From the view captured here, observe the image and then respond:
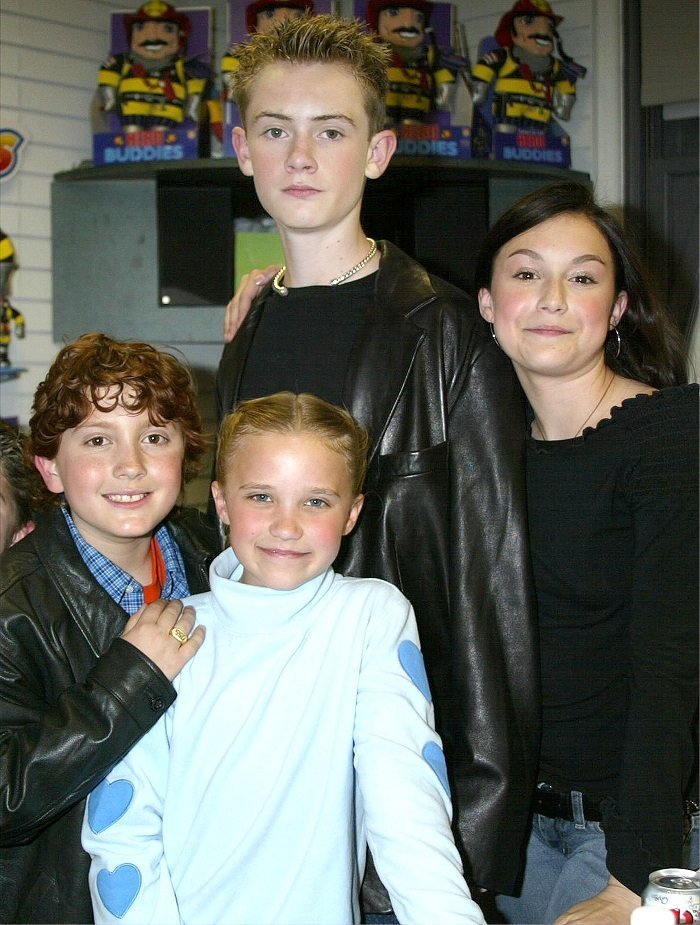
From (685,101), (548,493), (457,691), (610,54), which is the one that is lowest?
(457,691)

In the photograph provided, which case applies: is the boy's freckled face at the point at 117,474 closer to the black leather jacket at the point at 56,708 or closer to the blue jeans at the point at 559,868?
the black leather jacket at the point at 56,708

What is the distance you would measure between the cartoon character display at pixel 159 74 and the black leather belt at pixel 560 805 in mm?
2341

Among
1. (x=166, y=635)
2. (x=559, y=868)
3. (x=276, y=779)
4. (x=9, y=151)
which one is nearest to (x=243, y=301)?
(x=166, y=635)

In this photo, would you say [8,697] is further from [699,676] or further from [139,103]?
[139,103]

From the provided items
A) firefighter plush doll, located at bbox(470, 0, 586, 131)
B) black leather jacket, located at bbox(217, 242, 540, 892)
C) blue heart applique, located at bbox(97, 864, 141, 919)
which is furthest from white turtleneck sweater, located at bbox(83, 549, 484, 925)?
firefighter plush doll, located at bbox(470, 0, 586, 131)

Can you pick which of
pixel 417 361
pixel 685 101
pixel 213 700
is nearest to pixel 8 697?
pixel 213 700

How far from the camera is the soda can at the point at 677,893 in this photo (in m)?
0.90

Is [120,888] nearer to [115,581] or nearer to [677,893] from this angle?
[115,581]

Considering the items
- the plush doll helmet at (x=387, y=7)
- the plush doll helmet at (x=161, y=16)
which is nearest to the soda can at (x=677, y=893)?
the plush doll helmet at (x=387, y=7)

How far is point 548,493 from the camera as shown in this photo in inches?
48.6

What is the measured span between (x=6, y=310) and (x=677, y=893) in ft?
8.83

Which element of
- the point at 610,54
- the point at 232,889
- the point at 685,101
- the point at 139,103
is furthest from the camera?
the point at 139,103

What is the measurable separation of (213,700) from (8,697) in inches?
8.7

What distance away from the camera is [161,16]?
3008 mm
